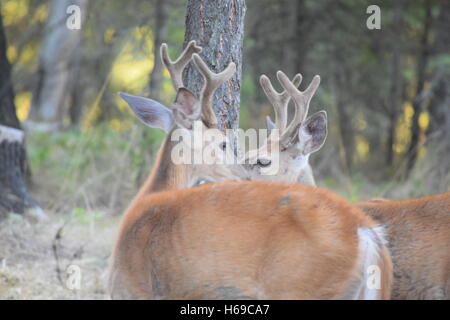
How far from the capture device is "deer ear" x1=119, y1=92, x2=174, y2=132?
5.04 metres

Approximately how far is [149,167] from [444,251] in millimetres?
4413

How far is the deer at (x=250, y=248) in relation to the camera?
3.62 m

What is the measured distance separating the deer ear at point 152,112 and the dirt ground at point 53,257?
145 centimetres

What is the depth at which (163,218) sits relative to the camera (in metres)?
3.97

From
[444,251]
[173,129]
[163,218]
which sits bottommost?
[444,251]

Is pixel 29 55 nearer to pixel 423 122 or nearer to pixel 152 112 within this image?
pixel 423 122

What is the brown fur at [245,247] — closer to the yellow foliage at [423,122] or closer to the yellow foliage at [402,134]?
the yellow foliage at [423,122]

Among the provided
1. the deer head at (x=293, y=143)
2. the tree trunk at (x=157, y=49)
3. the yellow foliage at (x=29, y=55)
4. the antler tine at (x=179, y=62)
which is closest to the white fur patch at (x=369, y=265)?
the antler tine at (x=179, y=62)

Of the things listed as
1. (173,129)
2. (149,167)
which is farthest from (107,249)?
(173,129)

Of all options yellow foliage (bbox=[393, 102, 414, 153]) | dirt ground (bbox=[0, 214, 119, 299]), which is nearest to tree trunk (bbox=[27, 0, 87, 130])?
yellow foliage (bbox=[393, 102, 414, 153])

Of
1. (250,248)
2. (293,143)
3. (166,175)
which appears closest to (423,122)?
(293,143)

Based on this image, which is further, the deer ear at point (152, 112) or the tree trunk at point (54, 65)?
the tree trunk at point (54, 65)

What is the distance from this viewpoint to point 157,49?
8.77 m
